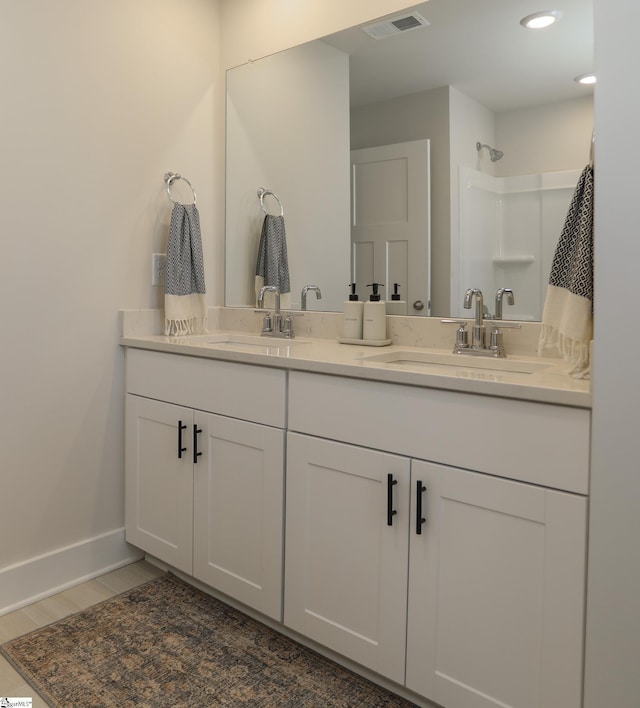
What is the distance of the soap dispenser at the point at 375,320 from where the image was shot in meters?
2.05

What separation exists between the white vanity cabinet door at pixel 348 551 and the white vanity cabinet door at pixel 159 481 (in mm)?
489

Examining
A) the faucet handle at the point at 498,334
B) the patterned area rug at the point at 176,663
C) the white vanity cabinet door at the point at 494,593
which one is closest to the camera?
the white vanity cabinet door at the point at 494,593

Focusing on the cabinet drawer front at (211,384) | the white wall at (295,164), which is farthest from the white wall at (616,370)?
the white wall at (295,164)

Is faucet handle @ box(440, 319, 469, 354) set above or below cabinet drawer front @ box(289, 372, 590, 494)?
above

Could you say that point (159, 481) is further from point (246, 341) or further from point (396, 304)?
point (396, 304)

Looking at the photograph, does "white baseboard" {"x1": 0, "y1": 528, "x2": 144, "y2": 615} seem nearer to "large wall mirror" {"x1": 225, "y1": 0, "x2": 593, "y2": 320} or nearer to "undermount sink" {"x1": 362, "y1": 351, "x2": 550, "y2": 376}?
"large wall mirror" {"x1": 225, "y1": 0, "x2": 593, "y2": 320}

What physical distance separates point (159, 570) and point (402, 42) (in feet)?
6.77

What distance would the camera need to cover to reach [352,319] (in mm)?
2119

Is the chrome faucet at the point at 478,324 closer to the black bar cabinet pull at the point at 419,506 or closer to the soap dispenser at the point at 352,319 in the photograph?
the soap dispenser at the point at 352,319

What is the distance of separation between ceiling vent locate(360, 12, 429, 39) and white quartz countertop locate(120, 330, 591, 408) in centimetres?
104

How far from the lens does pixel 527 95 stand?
1.76 m

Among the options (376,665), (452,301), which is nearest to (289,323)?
(452,301)

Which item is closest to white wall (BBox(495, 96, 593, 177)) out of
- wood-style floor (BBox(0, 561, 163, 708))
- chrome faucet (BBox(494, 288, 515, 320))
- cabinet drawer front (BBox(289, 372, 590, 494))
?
chrome faucet (BBox(494, 288, 515, 320))

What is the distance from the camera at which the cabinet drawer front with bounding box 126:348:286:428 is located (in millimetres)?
1758
